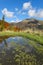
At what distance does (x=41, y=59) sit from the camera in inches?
596

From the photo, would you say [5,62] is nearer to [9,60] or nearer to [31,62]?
[9,60]

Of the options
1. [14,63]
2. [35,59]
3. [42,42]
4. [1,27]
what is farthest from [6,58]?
[1,27]

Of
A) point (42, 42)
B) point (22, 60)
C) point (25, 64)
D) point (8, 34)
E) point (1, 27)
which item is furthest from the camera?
point (1, 27)

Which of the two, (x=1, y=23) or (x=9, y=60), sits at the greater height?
(x=1, y=23)

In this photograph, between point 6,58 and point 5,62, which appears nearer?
point 5,62

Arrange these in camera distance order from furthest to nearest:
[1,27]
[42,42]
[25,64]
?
[1,27], [42,42], [25,64]

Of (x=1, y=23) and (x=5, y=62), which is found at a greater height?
(x=1, y=23)

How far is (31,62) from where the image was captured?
1412cm

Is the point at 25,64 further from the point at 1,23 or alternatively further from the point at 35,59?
the point at 1,23

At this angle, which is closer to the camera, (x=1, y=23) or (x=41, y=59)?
(x=41, y=59)

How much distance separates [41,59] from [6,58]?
2833 millimetres

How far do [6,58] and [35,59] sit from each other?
234 centimetres

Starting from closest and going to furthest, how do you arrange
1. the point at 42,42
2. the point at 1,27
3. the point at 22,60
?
the point at 22,60 → the point at 42,42 → the point at 1,27

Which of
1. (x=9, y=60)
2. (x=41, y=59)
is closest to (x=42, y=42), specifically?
(x=41, y=59)
